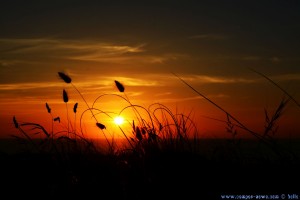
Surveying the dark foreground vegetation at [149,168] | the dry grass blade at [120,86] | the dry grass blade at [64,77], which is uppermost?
the dry grass blade at [64,77]

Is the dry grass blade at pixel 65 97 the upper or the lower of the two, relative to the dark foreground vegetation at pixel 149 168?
upper

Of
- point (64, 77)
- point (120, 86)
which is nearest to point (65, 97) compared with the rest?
point (64, 77)

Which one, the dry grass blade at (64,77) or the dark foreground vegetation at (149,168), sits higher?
the dry grass blade at (64,77)

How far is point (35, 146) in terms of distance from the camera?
6.58m

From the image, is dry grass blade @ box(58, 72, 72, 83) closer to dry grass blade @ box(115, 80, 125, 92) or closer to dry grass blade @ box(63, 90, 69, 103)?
dry grass blade @ box(63, 90, 69, 103)

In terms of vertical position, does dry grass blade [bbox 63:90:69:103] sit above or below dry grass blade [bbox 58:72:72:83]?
below

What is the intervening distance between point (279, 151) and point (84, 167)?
218 cm

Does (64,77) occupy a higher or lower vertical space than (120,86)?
higher

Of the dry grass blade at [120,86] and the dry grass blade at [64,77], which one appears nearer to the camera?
the dry grass blade at [120,86]

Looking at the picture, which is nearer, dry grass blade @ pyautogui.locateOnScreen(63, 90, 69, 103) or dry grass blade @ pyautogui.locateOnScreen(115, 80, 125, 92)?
dry grass blade @ pyautogui.locateOnScreen(115, 80, 125, 92)

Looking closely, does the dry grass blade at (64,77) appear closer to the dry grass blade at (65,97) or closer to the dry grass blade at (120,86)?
the dry grass blade at (65,97)

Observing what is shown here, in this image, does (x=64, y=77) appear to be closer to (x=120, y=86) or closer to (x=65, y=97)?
(x=65, y=97)

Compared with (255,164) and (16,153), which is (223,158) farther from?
(16,153)

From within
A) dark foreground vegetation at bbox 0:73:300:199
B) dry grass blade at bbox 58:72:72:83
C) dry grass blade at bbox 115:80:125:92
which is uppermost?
dry grass blade at bbox 58:72:72:83
